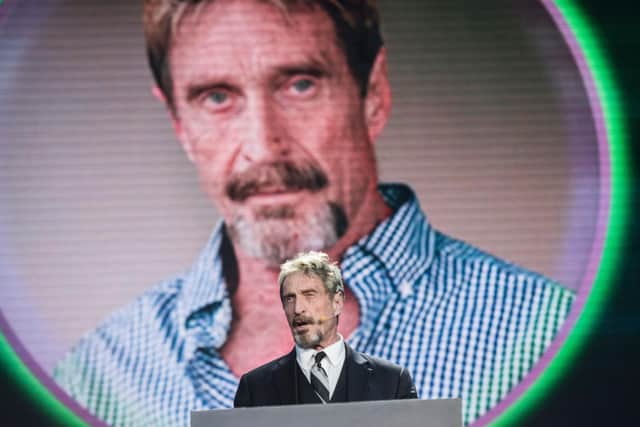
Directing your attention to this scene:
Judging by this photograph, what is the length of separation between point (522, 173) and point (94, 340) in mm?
1821

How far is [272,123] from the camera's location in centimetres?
421

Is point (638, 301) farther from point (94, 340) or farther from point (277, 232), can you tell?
point (94, 340)

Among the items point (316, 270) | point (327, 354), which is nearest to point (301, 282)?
point (316, 270)

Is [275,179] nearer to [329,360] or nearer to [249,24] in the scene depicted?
[249,24]

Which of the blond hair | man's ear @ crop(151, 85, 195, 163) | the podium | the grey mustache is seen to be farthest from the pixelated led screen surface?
the podium

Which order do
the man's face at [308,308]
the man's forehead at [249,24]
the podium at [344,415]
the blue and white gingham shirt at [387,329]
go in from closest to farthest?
the podium at [344,415] → the man's face at [308,308] → the blue and white gingham shirt at [387,329] → the man's forehead at [249,24]

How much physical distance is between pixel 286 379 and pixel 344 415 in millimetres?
305

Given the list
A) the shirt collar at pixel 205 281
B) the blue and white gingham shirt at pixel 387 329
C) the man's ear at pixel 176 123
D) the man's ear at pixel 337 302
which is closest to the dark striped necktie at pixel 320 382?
the man's ear at pixel 337 302

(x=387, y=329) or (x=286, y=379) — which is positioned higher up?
(x=387, y=329)

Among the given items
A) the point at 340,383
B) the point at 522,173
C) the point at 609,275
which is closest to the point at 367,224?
the point at 522,173

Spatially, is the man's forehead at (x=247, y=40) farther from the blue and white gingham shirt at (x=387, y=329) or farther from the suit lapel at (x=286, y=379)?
the suit lapel at (x=286, y=379)

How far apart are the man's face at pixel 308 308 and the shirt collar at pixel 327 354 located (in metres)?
0.03

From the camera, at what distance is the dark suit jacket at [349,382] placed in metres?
2.05

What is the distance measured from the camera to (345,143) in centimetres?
428
